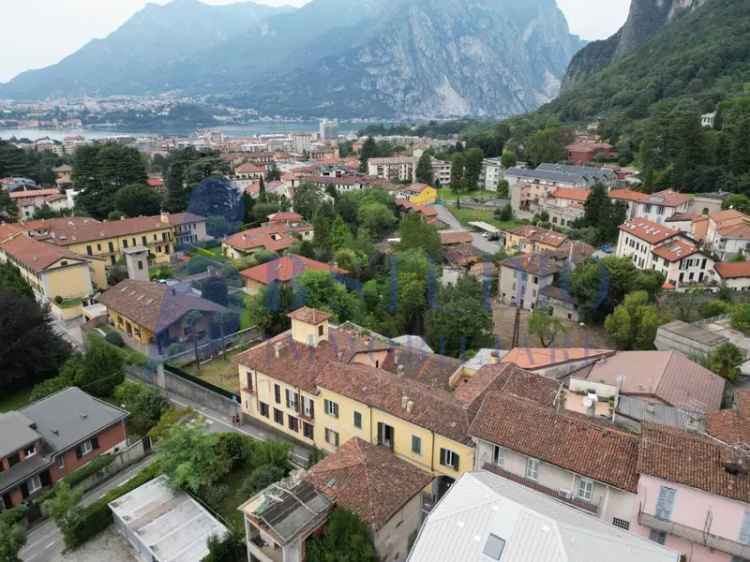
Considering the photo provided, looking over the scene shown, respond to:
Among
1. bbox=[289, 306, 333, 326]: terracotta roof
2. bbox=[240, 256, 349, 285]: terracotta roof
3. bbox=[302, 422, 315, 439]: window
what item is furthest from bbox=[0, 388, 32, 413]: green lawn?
bbox=[240, 256, 349, 285]: terracotta roof

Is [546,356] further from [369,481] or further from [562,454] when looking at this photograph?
[369,481]

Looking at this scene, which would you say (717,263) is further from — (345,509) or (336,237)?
(345,509)

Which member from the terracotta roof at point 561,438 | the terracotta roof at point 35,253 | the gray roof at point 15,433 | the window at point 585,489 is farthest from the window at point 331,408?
the terracotta roof at point 35,253

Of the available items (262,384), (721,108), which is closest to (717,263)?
(262,384)

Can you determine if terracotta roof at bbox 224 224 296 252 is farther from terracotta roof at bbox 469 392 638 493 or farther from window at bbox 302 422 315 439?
terracotta roof at bbox 469 392 638 493

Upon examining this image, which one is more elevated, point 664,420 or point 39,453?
point 664,420

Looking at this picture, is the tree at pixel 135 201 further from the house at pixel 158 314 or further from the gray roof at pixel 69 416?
the gray roof at pixel 69 416

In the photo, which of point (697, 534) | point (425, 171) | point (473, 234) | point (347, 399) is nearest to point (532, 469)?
point (697, 534)
